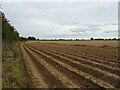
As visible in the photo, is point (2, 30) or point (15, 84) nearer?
point (15, 84)

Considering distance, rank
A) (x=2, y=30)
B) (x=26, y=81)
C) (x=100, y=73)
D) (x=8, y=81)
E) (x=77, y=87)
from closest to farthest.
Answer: (x=77, y=87) → (x=8, y=81) → (x=26, y=81) → (x=100, y=73) → (x=2, y=30)

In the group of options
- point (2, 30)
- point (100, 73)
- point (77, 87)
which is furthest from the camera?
point (2, 30)

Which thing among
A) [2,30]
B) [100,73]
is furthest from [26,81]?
A: [2,30]

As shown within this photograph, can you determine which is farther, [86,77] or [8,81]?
[86,77]

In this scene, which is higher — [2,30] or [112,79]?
[2,30]

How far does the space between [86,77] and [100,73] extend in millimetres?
1418

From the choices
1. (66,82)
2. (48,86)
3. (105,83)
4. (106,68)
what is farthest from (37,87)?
(106,68)

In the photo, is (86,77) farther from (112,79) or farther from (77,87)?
(77,87)

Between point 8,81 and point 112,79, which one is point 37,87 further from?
point 112,79

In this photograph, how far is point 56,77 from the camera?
47.6 feet

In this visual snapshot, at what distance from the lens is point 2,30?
34.5 meters

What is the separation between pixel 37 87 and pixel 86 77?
10.1 feet

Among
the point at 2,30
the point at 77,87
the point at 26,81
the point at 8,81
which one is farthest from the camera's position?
the point at 2,30

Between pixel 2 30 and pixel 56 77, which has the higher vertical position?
pixel 2 30
